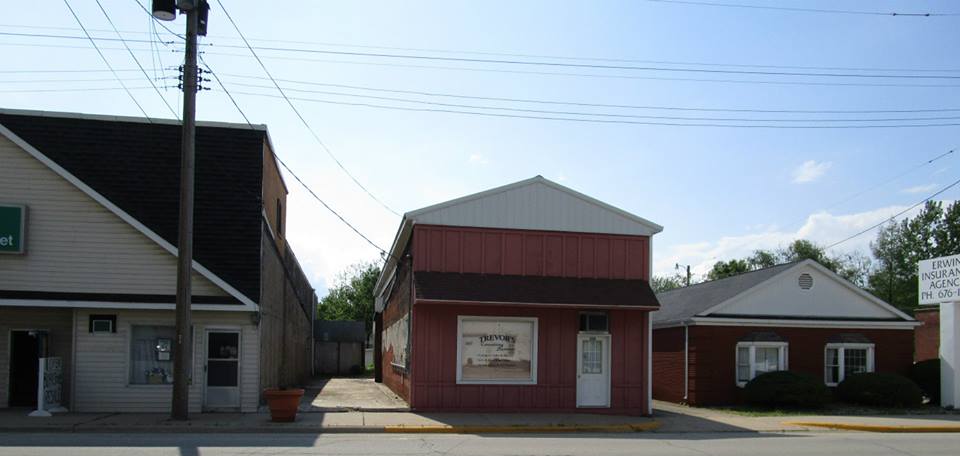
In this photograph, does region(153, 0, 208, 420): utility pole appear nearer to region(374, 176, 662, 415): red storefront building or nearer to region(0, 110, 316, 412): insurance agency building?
region(0, 110, 316, 412): insurance agency building

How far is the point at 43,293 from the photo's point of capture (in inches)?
771

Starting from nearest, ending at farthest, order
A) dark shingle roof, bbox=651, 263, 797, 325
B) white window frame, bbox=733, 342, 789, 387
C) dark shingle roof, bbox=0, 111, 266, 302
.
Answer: dark shingle roof, bbox=0, 111, 266, 302, white window frame, bbox=733, 342, 789, 387, dark shingle roof, bbox=651, 263, 797, 325

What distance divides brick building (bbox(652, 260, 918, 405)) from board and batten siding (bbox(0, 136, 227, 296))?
14.8m

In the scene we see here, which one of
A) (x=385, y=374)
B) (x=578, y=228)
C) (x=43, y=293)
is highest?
(x=578, y=228)

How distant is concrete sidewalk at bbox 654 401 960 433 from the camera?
19672mm

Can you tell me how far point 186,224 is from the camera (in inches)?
704

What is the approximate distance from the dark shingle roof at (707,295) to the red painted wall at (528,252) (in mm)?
5303

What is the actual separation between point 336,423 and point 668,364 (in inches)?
545

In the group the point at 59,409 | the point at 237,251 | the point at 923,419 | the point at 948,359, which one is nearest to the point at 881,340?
the point at 948,359

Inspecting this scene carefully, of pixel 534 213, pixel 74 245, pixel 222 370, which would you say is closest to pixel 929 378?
pixel 534 213

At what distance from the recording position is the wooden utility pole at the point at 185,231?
17.8 metres

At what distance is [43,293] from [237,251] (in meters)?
4.46

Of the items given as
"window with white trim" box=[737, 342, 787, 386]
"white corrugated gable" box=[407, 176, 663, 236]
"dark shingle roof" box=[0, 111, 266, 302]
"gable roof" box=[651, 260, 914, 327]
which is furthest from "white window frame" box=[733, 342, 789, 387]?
"dark shingle roof" box=[0, 111, 266, 302]

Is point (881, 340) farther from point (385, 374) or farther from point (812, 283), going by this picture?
point (385, 374)
